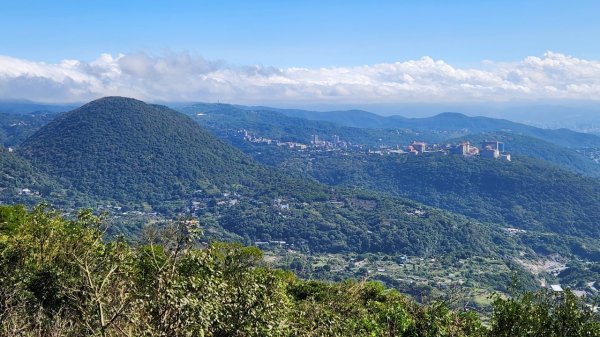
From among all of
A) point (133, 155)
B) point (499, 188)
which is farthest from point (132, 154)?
point (499, 188)

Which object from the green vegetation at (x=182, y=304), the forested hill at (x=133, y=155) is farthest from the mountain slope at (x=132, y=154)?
the green vegetation at (x=182, y=304)

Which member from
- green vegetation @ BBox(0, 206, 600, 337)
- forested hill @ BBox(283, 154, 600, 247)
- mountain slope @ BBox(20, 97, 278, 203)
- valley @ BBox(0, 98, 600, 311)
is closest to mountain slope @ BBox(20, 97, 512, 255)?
mountain slope @ BBox(20, 97, 278, 203)

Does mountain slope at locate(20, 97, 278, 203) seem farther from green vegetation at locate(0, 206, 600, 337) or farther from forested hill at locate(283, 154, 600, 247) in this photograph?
green vegetation at locate(0, 206, 600, 337)

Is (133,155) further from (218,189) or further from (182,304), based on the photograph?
(182,304)

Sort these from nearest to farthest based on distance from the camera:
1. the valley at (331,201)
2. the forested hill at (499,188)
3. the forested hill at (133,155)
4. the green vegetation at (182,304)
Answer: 1. the green vegetation at (182,304)
2. the valley at (331,201)
3. the forested hill at (499,188)
4. the forested hill at (133,155)

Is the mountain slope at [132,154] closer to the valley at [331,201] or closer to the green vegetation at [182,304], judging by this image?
the valley at [331,201]
